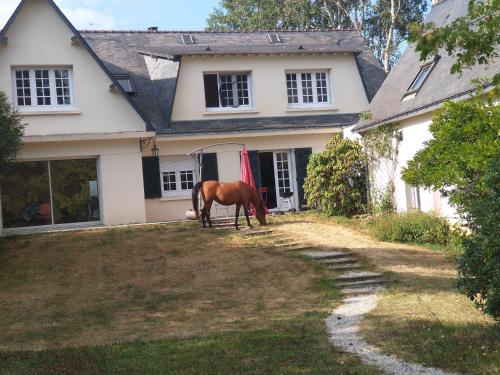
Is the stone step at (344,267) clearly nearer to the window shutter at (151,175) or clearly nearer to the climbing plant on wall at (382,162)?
the climbing plant on wall at (382,162)

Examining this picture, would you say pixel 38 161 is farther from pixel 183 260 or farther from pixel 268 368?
pixel 268 368

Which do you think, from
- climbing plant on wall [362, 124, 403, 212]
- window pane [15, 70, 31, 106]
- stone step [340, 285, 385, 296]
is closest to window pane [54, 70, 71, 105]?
window pane [15, 70, 31, 106]

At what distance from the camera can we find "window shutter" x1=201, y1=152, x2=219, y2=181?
70.4 ft

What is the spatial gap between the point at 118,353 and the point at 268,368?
219 cm

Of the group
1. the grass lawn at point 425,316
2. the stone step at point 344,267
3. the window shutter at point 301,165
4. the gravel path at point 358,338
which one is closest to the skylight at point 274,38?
the window shutter at point 301,165

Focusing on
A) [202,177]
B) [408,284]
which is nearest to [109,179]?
[202,177]

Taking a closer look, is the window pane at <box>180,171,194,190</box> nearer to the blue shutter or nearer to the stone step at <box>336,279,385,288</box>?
the blue shutter

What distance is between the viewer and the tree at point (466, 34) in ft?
20.7

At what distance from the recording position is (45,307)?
11.9 meters

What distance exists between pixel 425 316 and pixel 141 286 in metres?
6.19

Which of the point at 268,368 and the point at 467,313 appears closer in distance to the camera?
the point at 268,368

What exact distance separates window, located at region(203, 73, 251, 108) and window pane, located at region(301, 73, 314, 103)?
2.08m

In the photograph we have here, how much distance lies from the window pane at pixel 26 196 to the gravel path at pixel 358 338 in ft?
38.1

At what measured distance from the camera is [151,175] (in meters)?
20.9
